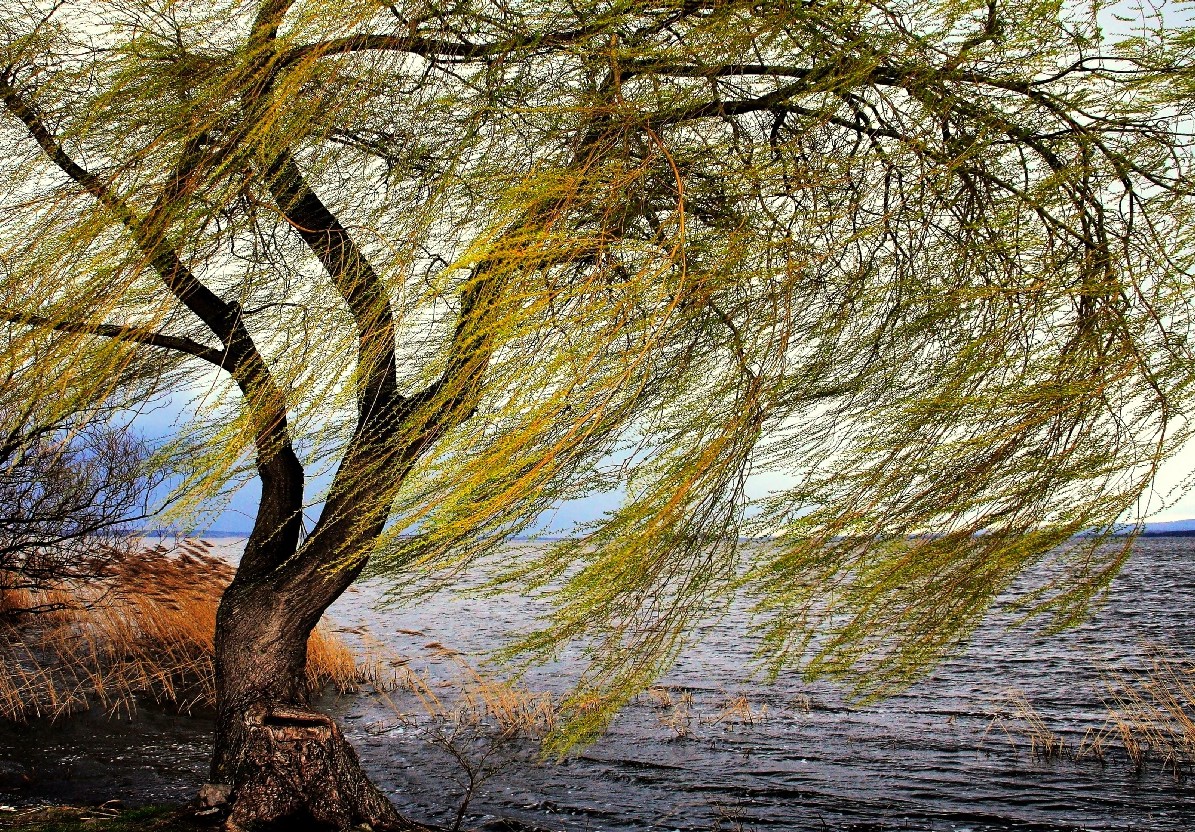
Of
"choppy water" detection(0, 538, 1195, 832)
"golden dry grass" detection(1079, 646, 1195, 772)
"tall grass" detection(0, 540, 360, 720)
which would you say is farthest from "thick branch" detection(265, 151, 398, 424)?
"golden dry grass" detection(1079, 646, 1195, 772)

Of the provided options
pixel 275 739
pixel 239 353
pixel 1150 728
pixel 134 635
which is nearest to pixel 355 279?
pixel 239 353

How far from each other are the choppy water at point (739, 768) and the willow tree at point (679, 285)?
1099 mm

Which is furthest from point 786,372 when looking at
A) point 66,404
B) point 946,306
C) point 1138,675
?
point 1138,675

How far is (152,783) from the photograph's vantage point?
4547 millimetres

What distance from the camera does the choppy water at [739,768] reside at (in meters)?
4.39

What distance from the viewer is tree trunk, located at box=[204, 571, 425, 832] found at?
Result: 3201 millimetres

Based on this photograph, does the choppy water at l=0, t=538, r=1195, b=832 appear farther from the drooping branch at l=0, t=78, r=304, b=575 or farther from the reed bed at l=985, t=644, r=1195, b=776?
the drooping branch at l=0, t=78, r=304, b=575

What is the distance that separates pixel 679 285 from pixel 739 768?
4240 millimetres

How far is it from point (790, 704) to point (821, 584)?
17.8 feet

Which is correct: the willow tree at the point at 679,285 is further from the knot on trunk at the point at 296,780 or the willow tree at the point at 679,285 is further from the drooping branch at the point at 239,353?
the knot on trunk at the point at 296,780

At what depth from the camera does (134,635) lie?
21.2 ft

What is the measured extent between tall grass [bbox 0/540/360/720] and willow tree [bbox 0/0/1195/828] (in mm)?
4112

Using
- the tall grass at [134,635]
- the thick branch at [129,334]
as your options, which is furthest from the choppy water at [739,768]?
the thick branch at [129,334]

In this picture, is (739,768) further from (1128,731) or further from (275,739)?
(275,739)
